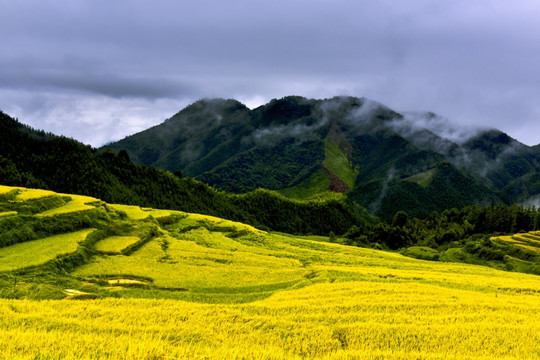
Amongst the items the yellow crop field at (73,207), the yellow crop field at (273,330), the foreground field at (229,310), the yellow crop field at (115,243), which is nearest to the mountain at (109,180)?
the yellow crop field at (73,207)

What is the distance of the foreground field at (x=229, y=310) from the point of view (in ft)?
28.2

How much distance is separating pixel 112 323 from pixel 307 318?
6204 mm

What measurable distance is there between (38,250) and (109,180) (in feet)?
282

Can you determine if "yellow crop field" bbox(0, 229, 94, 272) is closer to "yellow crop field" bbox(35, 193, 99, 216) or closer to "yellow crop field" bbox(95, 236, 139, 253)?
"yellow crop field" bbox(95, 236, 139, 253)

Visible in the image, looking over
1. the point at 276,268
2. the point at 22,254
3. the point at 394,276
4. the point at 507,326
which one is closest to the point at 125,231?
the point at 22,254

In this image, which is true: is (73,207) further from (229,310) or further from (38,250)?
(229,310)

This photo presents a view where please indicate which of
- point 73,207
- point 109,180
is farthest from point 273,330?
point 109,180

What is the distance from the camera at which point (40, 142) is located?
351 feet

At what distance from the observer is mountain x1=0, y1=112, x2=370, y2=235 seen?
9612cm

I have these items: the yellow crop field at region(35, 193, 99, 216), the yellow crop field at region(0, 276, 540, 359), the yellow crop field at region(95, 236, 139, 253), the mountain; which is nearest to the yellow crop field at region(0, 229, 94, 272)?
the yellow crop field at region(95, 236, 139, 253)

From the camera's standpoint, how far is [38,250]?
2488cm

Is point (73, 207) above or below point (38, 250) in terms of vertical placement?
above

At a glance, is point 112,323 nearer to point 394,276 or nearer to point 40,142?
point 394,276

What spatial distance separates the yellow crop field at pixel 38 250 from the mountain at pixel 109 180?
6982cm
